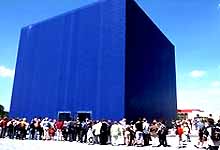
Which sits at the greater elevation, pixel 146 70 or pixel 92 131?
pixel 146 70

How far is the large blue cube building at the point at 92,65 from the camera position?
22.1 meters

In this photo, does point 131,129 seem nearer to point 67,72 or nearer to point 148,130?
point 148,130

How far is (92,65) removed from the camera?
23.3 metres

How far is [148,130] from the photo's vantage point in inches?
657

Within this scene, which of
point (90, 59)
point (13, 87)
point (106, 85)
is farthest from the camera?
point (13, 87)

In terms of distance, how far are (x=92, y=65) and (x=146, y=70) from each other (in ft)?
19.5

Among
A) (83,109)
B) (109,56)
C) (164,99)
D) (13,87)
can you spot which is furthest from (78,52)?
(164,99)

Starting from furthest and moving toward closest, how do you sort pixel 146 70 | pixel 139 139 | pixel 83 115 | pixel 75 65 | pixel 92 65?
pixel 146 70 → pixel 75 65 → pixel 92 65 → pixel 83 115 → pixel 139 139

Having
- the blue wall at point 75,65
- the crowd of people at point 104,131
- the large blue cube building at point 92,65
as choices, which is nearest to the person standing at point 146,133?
the crowd of people at point 104,131

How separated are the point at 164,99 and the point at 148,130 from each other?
16517 millimetres

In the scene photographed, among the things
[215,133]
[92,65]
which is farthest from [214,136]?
[92,65]

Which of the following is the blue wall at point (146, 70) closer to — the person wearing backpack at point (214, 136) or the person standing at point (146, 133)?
the person standing at point (146, 133)

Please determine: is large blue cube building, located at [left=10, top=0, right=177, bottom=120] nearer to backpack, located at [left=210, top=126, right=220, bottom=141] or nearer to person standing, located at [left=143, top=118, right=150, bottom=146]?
person standing, located at [left=143, top=118, right=150, bottom=146]

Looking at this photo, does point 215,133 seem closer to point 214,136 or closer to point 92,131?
point 214,136
